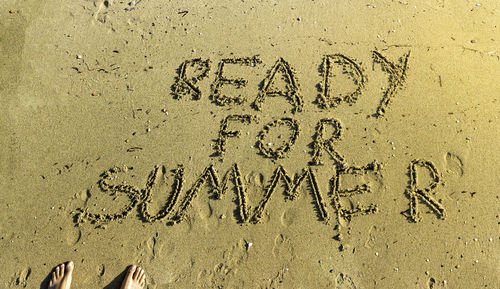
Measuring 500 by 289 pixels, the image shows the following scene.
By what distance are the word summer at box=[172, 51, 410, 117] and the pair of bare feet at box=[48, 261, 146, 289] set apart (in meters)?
1.94

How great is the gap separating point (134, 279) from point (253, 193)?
1.50m

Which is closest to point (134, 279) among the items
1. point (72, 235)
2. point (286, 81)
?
point (72, 235)

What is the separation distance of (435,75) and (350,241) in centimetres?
213

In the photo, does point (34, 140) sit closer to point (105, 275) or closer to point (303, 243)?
point (105, 275)

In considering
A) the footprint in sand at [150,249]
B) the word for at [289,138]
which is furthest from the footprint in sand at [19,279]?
the word for at [289,138]

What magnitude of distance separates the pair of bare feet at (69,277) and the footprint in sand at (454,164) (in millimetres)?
3449

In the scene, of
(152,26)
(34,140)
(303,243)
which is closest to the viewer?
(303,243)

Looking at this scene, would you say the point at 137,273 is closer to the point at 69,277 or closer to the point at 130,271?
the point at 130,271

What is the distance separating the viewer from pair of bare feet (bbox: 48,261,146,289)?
299 cm

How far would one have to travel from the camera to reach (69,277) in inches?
119

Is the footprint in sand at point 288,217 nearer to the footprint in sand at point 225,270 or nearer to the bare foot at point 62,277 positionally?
the footprint in sand at point 225,270

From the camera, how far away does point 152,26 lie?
3.53 metres

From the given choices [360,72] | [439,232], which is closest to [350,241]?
[439,232]

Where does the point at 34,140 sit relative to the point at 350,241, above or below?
above
